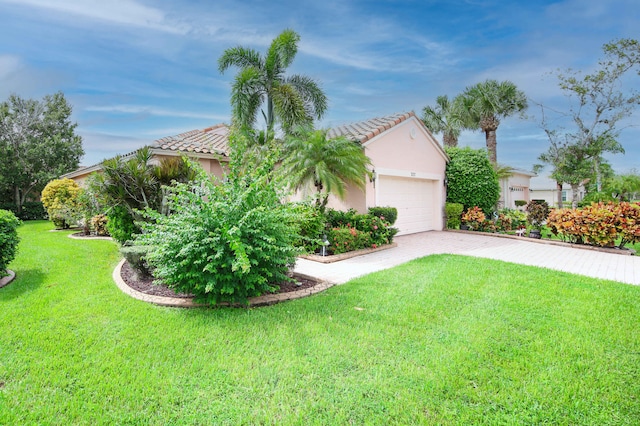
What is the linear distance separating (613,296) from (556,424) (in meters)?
4.25

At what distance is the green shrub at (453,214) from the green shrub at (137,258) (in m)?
13.2

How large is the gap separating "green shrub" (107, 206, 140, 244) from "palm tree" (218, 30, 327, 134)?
7.00m

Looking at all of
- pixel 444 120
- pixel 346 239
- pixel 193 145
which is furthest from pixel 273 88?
pixel 444 120

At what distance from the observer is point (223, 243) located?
4613 mm

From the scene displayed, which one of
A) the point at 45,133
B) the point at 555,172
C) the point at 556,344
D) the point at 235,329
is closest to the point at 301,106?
the point at 235,329

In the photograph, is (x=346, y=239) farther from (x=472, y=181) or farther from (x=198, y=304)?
(x=472, y=181)

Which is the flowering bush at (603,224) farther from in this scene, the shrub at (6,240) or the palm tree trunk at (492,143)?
the shrub at (6,240)

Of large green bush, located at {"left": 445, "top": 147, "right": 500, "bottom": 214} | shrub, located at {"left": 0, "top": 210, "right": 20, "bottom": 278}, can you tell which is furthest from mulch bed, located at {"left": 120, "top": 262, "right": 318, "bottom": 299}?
large green bush, located at {"left": 445, "top": 147, "right": 500, "bottom": 214}

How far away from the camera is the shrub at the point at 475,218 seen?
1448 centimetres

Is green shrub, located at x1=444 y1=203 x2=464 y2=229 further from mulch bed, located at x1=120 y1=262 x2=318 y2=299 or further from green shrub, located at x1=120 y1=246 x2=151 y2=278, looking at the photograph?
green shrub, located at x1=120 y1=246 x2=151 y2=278

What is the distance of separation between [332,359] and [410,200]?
11.8m

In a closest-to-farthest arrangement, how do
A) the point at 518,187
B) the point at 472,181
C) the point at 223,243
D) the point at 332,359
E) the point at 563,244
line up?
the point at 332,359, the point at 223,243, the point at 563,244, the point at 472,181, the point at 518,187

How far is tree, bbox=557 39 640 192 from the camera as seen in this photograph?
63.2ft

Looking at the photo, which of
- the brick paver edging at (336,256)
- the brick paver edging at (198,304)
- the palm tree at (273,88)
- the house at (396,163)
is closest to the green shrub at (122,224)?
the brick paver edging at (198,304)
